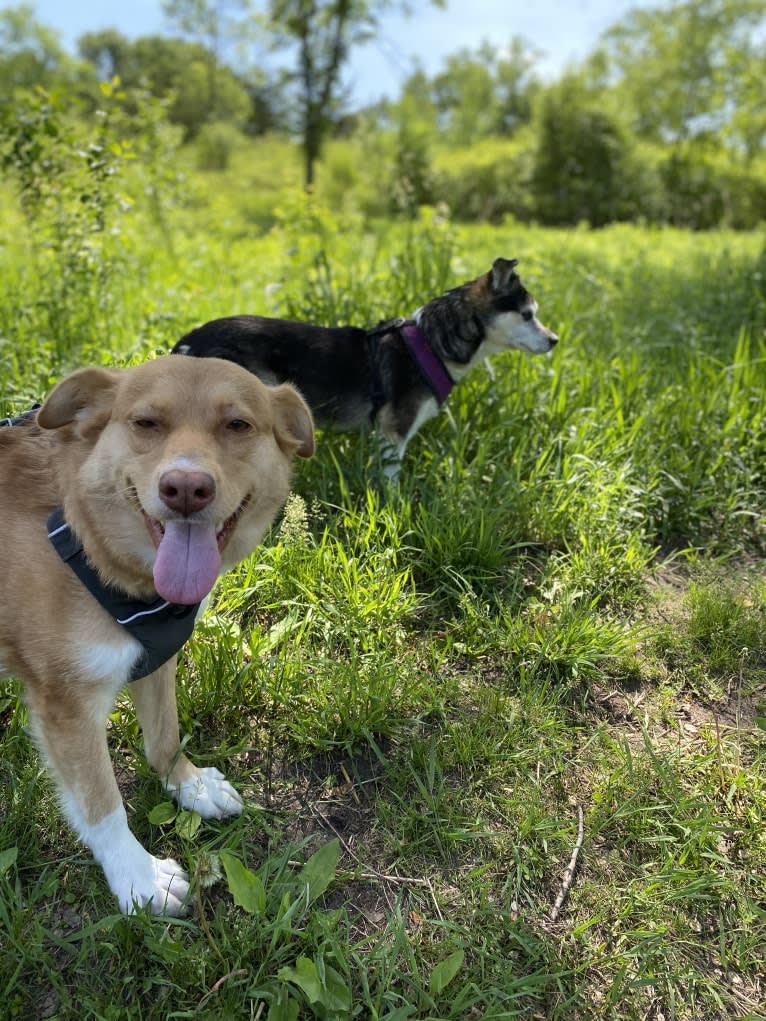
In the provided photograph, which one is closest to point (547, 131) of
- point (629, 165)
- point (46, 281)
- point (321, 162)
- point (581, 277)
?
point (629, 165)

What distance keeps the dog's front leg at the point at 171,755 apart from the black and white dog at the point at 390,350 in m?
1.77

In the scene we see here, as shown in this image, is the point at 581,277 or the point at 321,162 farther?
the point at 321,162

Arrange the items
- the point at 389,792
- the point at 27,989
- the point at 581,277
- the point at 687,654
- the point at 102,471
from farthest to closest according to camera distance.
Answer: the point at 581,277
the point at 687,654
the point at 389,792
the point at 102,471
the point at 27,989

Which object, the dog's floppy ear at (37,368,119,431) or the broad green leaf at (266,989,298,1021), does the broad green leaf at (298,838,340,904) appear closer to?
the broad green leaf at (266,989,298,1021)

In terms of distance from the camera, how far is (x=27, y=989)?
1.62 m

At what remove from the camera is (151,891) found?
1.77m

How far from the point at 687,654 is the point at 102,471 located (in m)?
2.31

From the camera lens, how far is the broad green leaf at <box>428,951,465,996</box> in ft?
5.24

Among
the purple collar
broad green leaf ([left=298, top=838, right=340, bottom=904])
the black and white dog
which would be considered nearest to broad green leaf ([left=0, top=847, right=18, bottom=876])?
broad green leaf ([left=298, top=838, right=340, bottom=904])

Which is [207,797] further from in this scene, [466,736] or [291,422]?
[291,422]

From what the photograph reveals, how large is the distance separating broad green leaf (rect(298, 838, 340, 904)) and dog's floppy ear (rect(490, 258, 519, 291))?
348 cm

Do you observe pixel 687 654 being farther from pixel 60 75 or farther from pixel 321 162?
pixel 60 75

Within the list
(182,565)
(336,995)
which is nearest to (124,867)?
(336,995)

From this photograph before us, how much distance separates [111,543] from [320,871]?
1.02 m
